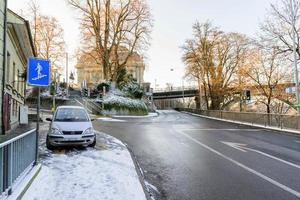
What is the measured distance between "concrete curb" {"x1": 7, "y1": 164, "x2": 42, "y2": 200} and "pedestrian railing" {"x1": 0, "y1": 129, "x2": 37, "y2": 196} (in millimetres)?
95

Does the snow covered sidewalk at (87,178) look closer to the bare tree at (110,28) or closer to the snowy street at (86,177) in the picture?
the snowy street at (86,177)

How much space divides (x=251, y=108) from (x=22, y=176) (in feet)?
149

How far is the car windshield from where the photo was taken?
38.1 feet

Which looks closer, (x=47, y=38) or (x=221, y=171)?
(x=221, y=171)

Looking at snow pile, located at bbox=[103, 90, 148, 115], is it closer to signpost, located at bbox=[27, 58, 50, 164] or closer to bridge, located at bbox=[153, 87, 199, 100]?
signpost, located at bbox=[27, 58, 50, 164]

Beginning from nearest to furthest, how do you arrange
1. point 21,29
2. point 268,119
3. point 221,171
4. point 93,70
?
point 221,171
point 21,29
point 268,119
point 93,70

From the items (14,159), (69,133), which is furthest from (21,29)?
(14,159)

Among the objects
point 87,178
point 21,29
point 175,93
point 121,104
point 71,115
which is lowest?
point 87,178

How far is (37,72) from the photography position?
24.4 feet

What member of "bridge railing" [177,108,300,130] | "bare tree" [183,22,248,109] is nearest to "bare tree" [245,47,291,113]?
"bridge railing" [177,108,300,130]

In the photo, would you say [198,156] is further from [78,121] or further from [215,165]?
[78,121]

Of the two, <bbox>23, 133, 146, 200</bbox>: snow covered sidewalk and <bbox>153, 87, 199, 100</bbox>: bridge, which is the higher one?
<bbox>153, 87, 199, 100</bbox>: bridge

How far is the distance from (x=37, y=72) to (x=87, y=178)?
2.92 m

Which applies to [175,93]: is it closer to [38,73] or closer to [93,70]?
[93,70]
